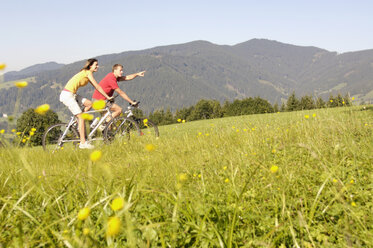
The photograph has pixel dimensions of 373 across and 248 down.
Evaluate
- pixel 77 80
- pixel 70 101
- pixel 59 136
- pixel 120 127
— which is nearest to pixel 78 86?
pixel 77 80

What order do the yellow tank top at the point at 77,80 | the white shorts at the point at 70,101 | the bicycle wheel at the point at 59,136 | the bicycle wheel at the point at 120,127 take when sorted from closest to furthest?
the yellow tank top at the point at 77,80, the white shorts at the point at 70,101, the bicycle wheel at the point at 120,127, the bicycle wheel at the point at 59,136

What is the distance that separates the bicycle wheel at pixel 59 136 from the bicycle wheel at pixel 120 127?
40.6 inches

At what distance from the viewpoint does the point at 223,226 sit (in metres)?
2.09

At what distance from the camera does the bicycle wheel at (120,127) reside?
801 centimetres

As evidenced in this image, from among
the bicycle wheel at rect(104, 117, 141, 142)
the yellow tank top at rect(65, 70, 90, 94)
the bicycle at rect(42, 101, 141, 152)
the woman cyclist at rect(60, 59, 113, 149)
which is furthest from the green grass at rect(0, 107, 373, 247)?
the bicycle at rect(42, 101, 141, 152)

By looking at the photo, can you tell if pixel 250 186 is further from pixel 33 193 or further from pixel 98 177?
pixel 33 193

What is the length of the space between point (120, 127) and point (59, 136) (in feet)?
6.54

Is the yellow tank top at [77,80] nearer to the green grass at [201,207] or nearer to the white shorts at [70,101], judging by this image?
the white shorts at [70,101]

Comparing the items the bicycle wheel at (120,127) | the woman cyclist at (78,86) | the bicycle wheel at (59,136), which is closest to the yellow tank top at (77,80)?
the woman cyclist at (78,86)

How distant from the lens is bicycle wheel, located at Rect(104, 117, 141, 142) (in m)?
8.01

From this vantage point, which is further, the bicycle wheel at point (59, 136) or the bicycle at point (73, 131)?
the bicycle wheel at point (59, 136)

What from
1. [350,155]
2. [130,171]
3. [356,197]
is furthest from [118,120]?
[356,197]

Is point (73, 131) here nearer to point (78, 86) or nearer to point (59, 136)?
point (59, 136)

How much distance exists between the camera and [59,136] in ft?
28.3
